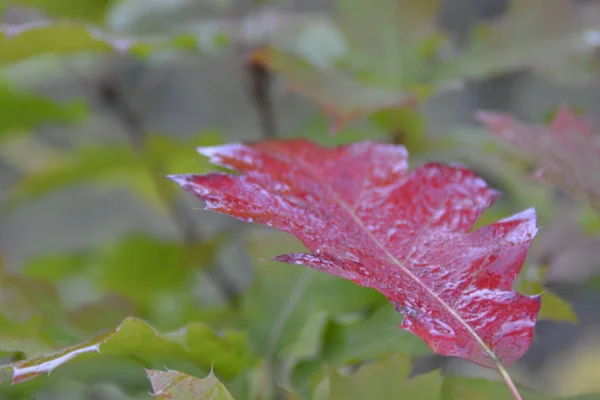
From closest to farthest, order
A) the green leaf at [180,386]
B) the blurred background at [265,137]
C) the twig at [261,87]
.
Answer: the green leaf at [180,386] → the blurred background at [265,137] → the twig at [261,87]

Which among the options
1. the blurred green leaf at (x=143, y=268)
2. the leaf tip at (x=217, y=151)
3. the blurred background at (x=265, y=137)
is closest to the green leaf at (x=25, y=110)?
the blurred background at (x=265, y=137)

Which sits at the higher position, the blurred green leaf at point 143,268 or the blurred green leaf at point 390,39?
the blurred green leaf at point 390,39

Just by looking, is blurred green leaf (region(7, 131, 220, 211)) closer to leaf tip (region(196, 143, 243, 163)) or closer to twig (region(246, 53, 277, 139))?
twig (region(246, 53, 277, 139))

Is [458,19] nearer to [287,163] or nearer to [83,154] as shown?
[83,154]

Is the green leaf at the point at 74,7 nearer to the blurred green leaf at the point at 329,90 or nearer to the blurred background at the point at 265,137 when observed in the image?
the blurred background at the point at 265,137

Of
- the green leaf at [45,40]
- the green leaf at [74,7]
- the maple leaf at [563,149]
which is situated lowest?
the maple leaf at [563,149]

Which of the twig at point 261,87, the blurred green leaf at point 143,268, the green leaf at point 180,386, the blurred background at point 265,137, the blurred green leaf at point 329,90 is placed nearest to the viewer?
the green leaf at point 180,386

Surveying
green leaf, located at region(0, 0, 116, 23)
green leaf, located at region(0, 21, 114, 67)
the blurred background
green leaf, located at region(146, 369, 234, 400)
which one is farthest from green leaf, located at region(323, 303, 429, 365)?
green leaf, located at region(0, 0, 116, 23)

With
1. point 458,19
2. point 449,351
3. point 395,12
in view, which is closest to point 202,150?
point 449,351
